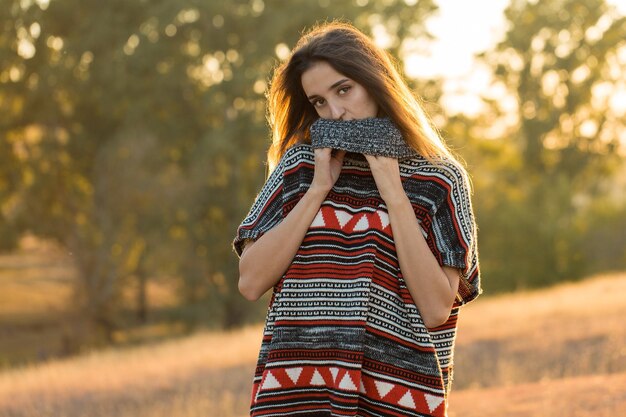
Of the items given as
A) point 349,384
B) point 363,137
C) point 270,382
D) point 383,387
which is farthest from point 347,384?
point 363,137

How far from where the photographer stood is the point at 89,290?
26.9m

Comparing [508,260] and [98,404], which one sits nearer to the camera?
[98,404]

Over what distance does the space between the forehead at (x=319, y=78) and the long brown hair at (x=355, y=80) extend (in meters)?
0.01

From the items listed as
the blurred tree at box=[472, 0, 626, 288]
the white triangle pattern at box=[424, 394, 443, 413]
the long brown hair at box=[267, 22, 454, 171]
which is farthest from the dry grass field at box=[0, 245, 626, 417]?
the blurred tree at box=[472, 0, 626, 288]

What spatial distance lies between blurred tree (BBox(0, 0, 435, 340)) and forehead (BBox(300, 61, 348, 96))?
921 inches

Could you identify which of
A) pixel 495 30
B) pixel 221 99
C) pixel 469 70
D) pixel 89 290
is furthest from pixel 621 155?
pixel 89 290

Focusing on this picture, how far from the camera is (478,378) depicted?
948 cm

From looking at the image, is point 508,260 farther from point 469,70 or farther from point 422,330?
point 422,330

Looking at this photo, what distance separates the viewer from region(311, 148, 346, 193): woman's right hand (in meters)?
2.45

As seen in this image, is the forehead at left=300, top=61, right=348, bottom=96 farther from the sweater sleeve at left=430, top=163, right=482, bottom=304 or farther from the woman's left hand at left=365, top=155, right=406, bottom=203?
the sweater sleeve at left=430, top=163, right=482, bottom=304

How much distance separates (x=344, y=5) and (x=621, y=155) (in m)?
17.7

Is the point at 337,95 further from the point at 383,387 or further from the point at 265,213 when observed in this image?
the point at 383,387

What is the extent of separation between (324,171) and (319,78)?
306 mm

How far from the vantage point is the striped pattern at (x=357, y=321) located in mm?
2383
